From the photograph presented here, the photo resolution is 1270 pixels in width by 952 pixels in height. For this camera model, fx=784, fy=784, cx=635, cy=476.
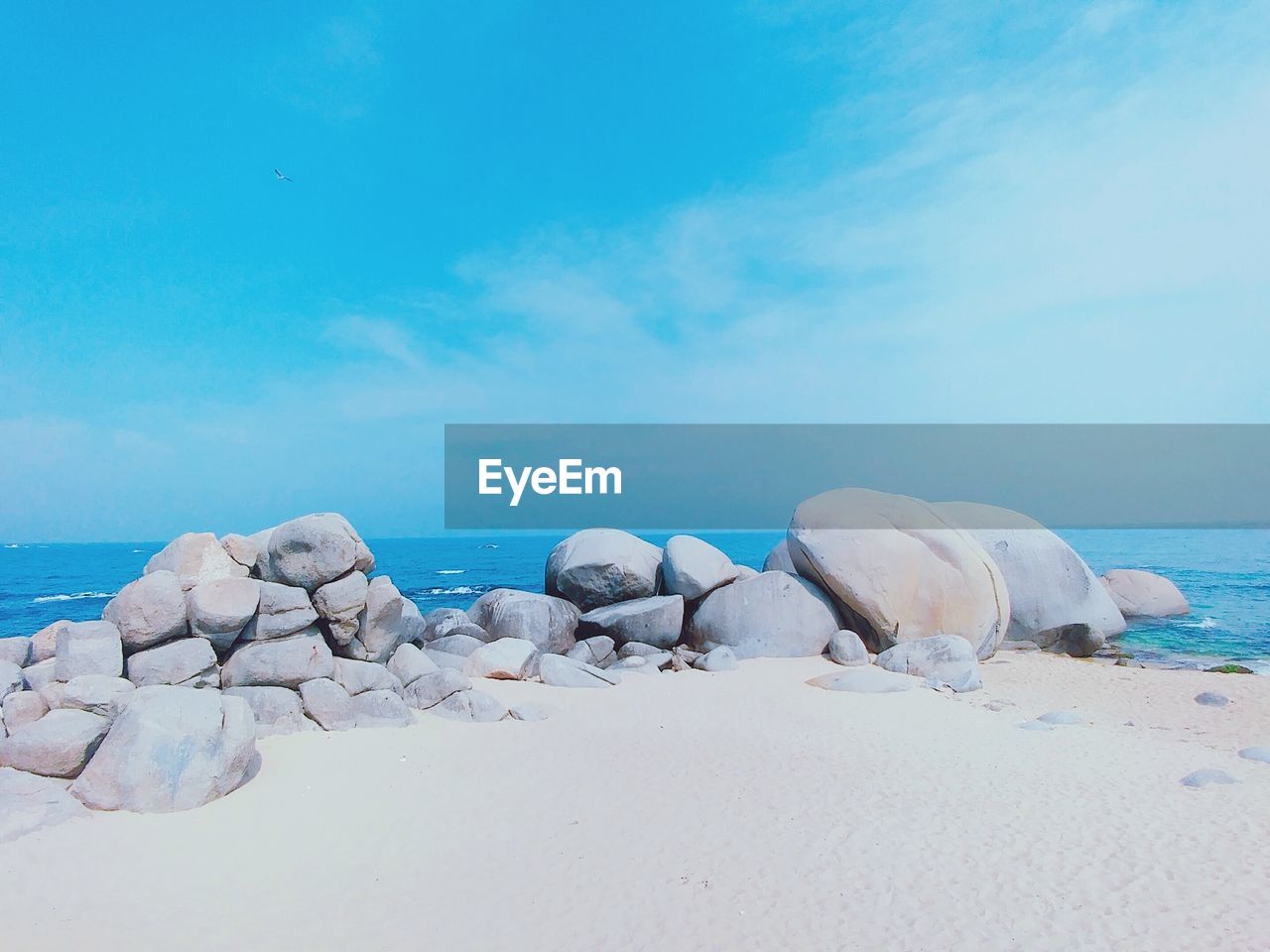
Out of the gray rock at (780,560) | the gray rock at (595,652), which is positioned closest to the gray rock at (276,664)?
the gray rock at (595,652)

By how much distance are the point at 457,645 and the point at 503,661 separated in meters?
1.50

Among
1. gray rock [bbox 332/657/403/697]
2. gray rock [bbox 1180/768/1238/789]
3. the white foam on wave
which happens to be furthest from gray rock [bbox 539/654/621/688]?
the white foam on wave

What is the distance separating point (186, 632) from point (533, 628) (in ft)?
21.5

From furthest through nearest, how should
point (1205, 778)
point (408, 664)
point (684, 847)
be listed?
1. point (408, 664)
2. point (1205, 778)
3. point (684, 847)

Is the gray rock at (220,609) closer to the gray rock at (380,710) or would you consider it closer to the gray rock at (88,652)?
the gray rock at (88,652)

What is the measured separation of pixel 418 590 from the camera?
126 feet

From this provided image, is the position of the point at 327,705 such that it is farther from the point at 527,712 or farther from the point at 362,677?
the point at 527,712

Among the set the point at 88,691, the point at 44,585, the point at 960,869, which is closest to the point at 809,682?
the point at 960,869

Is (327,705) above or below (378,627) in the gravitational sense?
below

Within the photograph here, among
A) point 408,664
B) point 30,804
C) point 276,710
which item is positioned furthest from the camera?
point 408,664

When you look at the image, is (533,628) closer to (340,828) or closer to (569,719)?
(569,719)

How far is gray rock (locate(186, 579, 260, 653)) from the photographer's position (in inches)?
416

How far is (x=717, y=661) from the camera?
1461cm

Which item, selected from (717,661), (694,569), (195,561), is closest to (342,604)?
(195,561)
